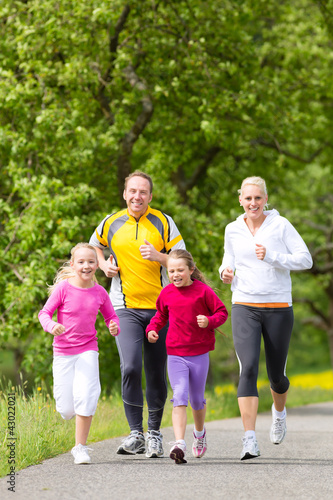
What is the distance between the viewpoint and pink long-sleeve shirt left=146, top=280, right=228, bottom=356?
5.62 m

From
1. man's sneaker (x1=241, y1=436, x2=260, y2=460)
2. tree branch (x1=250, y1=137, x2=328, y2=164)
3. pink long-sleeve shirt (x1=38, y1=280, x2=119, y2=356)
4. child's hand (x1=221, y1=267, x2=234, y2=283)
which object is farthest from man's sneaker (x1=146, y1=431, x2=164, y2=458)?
tree branch (x1=250, y1=137, x2=328, y2=164)

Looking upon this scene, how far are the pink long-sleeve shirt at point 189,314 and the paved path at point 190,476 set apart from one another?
2.77ft

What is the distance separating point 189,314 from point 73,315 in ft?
2.80

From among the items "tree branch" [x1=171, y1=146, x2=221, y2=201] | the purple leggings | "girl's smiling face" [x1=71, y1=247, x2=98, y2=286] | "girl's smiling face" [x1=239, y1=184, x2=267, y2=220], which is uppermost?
"tree branch" [x1=171, y1=146, x2=221, y2=201]

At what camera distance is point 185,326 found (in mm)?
5633

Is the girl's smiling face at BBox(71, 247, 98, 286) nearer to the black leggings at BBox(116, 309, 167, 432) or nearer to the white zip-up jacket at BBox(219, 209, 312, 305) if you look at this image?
the black leggings at BBox(116, 309, 167, 432)

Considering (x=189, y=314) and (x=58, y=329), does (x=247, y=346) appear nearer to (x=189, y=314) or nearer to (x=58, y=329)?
(x=189, y=314)

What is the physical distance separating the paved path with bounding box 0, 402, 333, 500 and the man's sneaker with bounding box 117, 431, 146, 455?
99mm

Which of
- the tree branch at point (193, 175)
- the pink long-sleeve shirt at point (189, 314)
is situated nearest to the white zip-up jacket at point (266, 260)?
the pink long-sleeve shirt at point (189, 314)

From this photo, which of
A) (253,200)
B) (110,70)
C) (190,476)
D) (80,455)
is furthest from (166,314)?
(110,70)

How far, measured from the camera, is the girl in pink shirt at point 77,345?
5379 millimetres

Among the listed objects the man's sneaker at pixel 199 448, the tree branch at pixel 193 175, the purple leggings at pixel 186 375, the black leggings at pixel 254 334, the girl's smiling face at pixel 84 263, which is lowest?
the man's sneaker at pixel 199 448

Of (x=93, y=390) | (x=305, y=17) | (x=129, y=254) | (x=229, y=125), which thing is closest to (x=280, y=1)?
(x=305, y=17)

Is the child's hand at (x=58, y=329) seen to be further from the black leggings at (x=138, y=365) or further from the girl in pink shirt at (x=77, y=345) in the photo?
the black leggings at (x=138, y=365)
